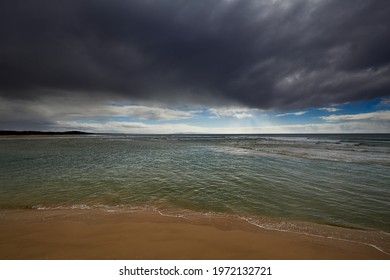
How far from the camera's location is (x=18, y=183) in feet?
28.4

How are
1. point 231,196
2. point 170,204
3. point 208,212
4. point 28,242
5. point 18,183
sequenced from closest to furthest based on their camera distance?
point 28,242, point 208,212, point 170,204, point 231,196, point 18,183

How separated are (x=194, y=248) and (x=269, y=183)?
22.3 feet

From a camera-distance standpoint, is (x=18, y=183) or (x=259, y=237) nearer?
(x=259, y=237)

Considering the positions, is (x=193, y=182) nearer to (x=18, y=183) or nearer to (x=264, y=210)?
(x=264, y=210)

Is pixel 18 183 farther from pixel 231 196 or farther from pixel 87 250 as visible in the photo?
pixel 231 196

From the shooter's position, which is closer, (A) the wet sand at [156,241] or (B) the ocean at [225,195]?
(A) the wet sand at [156,241]

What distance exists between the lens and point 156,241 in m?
3.93

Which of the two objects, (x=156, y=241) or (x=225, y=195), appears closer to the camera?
(x=156, y=241)

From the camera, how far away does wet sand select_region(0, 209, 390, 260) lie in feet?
11.5

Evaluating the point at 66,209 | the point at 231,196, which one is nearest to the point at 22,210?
the point at 66,209

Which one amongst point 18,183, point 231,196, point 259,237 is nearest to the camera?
point 259,237

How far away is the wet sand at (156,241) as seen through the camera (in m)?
3.51

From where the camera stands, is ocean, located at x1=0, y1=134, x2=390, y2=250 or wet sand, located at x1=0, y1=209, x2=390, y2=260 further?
ocean, located at x1=0, y1=134, x2=390, y2=250
